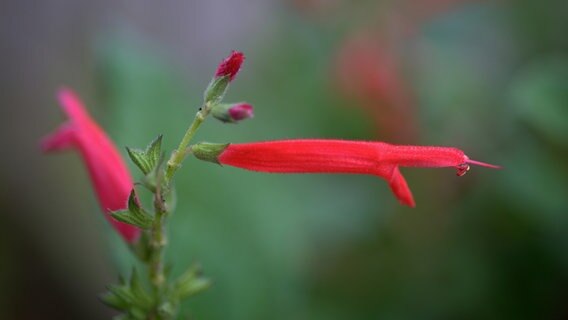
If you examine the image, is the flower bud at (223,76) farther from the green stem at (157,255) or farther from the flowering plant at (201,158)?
the green stem at (157,255)

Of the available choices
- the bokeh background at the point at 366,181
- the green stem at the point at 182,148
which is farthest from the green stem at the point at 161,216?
the bokeh background at the point at 366,181

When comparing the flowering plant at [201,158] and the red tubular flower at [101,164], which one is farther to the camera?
the red tubular flower at [101,164]

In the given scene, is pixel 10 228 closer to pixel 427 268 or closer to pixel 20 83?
pixel 20 83

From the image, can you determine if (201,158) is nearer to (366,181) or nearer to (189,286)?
(189,286)

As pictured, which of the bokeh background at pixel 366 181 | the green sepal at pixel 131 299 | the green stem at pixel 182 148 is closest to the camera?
the green stem at pixel 182 148

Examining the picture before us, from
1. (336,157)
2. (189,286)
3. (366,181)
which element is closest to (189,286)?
(189,286)

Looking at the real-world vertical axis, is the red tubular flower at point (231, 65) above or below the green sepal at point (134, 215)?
above

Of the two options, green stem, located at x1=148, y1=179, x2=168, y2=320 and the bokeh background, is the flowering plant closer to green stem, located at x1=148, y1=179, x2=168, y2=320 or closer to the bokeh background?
green stem, located at x1=148, y1=179, x2=168, y2=320
